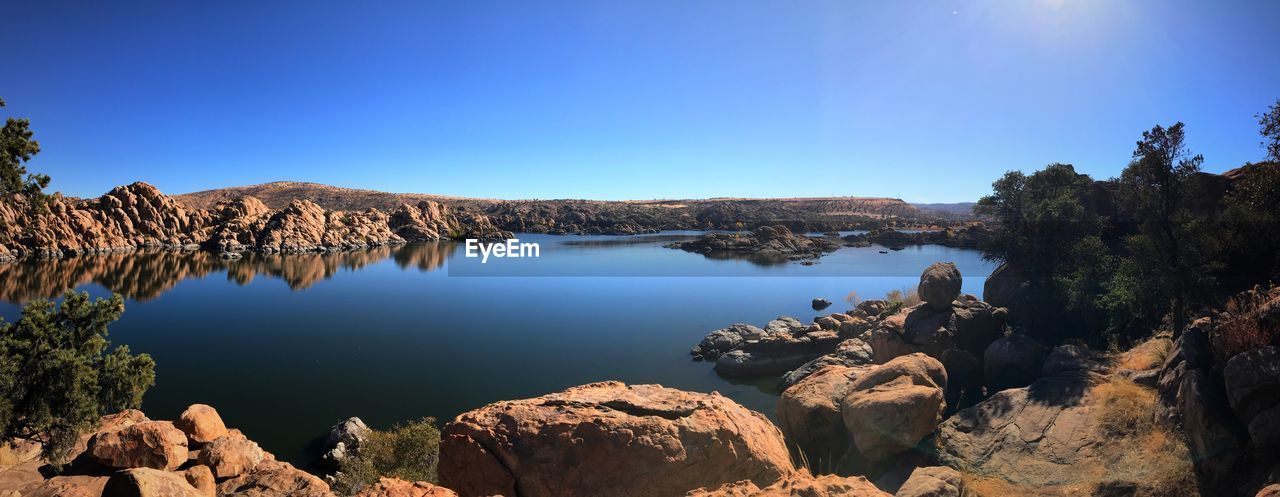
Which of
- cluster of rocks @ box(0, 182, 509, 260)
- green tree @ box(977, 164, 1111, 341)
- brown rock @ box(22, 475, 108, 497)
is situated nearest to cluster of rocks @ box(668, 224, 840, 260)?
green tree @ box(977, 164, 1111, 341)

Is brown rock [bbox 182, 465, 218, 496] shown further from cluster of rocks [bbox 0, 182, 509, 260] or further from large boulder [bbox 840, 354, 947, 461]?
cluster of rocks [bbox 0, 182, 509, 260]

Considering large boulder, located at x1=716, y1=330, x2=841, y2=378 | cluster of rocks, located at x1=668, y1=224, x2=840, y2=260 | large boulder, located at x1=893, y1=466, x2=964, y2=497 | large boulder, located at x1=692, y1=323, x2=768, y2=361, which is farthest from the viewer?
cluster of rocks, located at x1=668, y1=224, x2=840, y2=260

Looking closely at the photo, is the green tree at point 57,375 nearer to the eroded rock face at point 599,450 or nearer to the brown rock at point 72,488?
the brown rock at point 72,488

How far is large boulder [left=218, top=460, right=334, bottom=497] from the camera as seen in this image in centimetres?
834

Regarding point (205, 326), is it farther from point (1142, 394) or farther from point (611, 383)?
point (1142, 394)

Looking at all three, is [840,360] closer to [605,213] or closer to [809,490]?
[809,490]

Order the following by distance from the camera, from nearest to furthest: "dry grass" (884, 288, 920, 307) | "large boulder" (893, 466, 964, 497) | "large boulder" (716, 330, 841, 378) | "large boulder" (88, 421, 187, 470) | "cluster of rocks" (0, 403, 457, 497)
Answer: "large boulder" (893, 466, 964, 497), "cluster of rocks" (0, 403, 457, 497), "large boulder" (88, 421, 187, 470), "large boulder" (716, 330, 841, 378), "dry grass" (884, 288, 920, 307)

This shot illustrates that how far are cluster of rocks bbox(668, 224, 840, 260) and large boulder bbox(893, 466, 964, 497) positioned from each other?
158ft

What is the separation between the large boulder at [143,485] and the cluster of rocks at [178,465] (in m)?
0.02

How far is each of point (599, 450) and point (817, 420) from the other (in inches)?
238

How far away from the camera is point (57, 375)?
30.3ft

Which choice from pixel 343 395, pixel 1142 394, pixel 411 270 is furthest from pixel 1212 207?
pixel 411 270

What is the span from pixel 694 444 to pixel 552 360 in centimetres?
1384

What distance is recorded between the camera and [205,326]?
Answer: 999 inches
